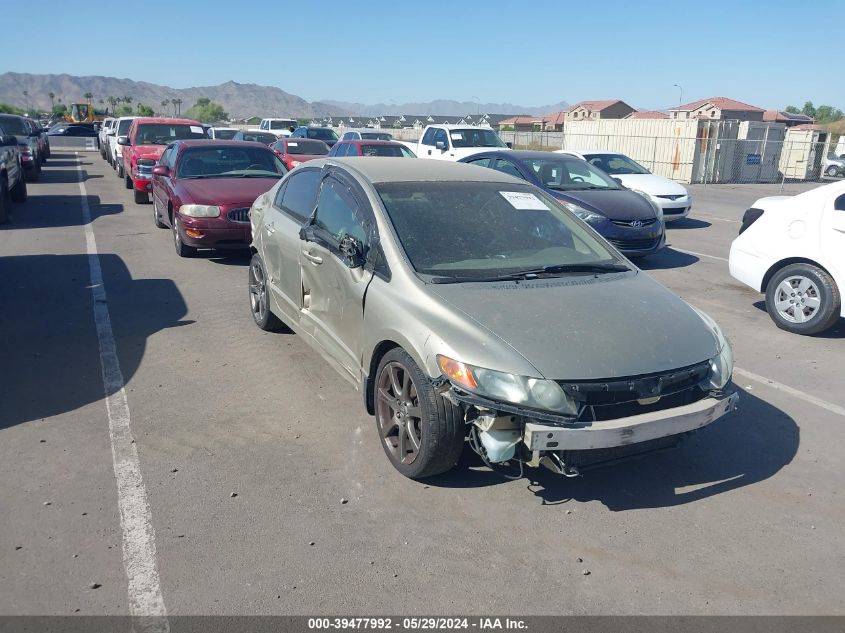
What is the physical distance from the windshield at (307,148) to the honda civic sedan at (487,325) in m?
12.8

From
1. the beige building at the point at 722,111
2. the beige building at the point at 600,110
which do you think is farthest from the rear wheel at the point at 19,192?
the beige building at the point at 600,110

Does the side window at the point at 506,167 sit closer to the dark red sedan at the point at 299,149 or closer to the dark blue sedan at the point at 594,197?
the dark blue sedan at the point at 594,197

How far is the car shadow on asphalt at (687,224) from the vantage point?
14953 millimetres

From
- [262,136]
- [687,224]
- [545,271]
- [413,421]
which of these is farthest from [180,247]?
[262,136]

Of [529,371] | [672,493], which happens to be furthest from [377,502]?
[672,493]

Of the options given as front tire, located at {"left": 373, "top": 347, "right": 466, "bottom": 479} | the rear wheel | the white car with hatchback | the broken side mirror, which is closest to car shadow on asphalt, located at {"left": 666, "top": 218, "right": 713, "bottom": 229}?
the white car with hatchback

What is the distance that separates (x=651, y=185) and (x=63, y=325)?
11556 millimetres

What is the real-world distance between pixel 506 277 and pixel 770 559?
2.06 metres

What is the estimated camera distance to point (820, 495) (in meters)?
4.15

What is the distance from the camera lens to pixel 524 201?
5188mm

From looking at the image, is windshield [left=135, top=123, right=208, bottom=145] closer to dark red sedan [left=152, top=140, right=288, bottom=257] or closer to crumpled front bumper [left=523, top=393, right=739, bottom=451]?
dark red sedan [left=152, top=140, right=288, bottom=257]

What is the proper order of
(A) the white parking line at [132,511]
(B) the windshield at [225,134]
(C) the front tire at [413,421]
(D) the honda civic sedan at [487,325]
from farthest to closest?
(B) the windshield at [225,134] < (C) the front tire at [413,421] < (D) the honda civic sedan at [487,325] < (A) the white parking line at [132,511]

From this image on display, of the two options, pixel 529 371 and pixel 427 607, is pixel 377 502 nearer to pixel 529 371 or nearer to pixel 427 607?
pixel 427 607

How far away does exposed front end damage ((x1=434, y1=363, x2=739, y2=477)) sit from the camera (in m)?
3.48
